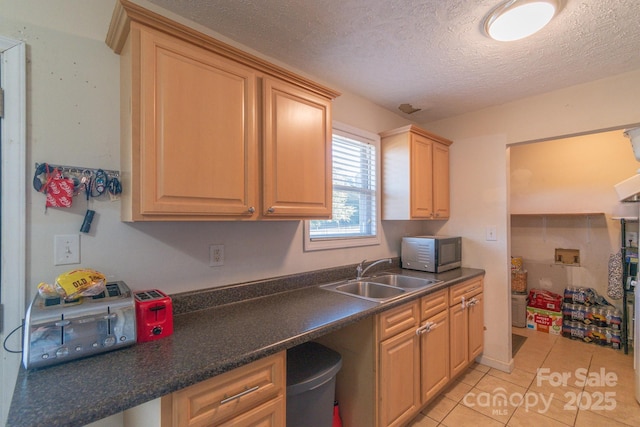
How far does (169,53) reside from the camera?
1.19 metres

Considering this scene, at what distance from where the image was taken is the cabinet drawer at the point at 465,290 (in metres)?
2.24

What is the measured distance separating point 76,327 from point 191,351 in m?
0.37

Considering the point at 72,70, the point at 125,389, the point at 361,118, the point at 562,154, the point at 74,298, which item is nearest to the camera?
the point at 125,389

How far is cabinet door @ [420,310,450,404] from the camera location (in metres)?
1.93

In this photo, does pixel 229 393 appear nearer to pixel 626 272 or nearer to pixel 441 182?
pixel 441 182

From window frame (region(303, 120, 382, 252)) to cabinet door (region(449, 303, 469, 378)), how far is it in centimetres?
82

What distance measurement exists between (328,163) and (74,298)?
132 centimetres

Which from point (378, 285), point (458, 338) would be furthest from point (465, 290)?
point (378, 285)

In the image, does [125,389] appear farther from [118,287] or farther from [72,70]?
[72,70]

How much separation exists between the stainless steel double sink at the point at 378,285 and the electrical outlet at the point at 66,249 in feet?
4.55

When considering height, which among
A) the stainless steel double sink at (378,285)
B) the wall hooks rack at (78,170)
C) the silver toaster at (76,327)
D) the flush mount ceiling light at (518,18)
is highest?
the flush mount ceiling light at (518,18)

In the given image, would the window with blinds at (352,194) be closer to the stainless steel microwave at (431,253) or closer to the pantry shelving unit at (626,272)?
the stainless steel microwave at (431,253)

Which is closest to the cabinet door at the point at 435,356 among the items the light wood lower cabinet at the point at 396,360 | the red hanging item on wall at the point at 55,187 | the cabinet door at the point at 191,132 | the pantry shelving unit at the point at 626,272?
the light wood lower cabinet at the point at 396,360

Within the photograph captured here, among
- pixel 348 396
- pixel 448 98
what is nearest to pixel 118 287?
pixel 348 396
